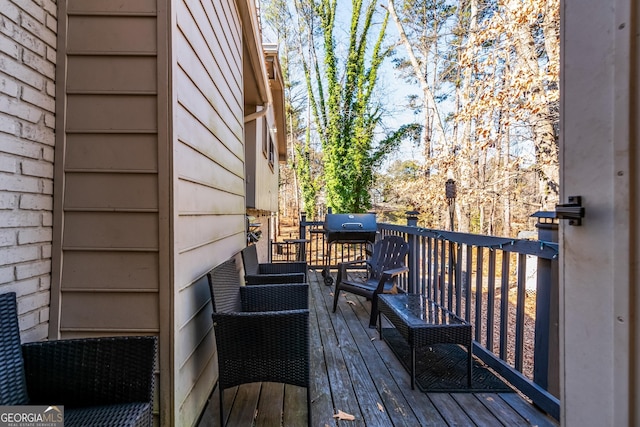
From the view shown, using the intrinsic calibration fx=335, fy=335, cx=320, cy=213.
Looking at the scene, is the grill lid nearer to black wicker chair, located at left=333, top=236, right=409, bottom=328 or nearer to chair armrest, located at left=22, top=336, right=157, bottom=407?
black wicker chair, located at left=333, top=236, right=409, bottom=328

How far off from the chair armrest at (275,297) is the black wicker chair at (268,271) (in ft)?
1.14

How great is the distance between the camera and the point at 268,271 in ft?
11.2

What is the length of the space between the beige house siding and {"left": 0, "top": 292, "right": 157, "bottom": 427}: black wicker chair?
294mm

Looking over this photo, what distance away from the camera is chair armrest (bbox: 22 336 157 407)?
1.33 metres

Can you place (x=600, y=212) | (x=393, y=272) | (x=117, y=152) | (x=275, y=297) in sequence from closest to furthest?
(x=600, y=212) < (x=117, y=152) < (x=275, y=297) < (x=393, y=272)

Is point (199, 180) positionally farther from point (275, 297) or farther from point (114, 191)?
point (275, 297)

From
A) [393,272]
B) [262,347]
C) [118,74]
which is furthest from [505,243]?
[118,74]

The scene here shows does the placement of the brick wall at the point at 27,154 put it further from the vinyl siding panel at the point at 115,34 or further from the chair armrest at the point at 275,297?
the chair armrest at the point at 275,297

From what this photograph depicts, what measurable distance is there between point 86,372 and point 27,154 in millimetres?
964

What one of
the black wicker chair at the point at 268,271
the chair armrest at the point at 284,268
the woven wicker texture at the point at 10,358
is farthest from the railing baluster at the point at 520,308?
the woven wicker texture at the point at 10,358

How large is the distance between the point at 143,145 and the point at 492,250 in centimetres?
237

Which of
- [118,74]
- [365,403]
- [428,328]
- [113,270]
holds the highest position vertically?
[118,74]

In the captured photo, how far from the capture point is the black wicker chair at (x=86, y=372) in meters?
1.31

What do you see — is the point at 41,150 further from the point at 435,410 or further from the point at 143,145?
the point at 435,410
